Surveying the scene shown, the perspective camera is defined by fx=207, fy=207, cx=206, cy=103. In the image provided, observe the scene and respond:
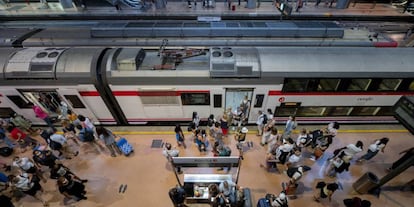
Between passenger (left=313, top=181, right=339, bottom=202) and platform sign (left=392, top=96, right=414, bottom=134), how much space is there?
2497mm

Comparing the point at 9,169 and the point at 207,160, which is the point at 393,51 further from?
the point at 9,169

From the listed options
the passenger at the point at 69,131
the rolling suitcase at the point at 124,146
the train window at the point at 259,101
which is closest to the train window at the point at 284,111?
the train window at the point at 259,101

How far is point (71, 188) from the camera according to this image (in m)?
6.45

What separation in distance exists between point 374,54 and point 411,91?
2.15m

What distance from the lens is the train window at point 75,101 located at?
8352mm

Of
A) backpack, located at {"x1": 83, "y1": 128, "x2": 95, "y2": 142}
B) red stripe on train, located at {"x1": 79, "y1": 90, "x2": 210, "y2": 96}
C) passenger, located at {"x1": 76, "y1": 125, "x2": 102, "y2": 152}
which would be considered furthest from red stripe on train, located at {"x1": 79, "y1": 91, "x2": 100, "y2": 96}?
backpack, located at {"x1": 83, "y1": 128, "x2": 95, "y2": 142}

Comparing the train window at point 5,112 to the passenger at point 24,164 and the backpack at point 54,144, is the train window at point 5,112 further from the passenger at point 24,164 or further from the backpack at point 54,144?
the passenger at point 24,164

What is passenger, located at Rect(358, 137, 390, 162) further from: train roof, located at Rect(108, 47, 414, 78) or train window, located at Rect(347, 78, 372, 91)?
train roof, located at Rect(108, 47, 414, 78)

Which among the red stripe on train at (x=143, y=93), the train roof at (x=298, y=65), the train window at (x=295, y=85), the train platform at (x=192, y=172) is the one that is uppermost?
the train roof at (x=298, y=65)

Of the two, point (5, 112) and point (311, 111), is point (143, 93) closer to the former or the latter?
point (5, 112)

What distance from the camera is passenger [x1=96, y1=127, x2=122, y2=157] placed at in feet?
24.8

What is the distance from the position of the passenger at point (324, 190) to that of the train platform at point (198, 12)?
14.8 metres

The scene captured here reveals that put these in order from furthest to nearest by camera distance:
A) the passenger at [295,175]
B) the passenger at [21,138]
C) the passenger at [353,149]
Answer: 1. the passenger at [21,138]
2. the passenger at [353,149]
3. the passenger at [295,175]

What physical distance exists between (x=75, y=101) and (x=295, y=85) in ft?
A: 29.2
